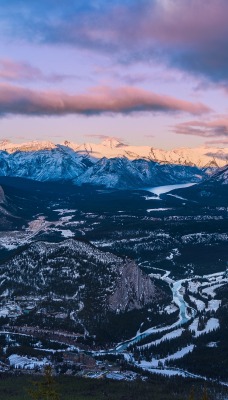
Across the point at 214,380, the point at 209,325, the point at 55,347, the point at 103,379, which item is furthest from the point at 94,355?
the point at 209,325

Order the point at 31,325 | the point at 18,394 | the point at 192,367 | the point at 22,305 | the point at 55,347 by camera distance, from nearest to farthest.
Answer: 1. the point at 18,394
2. the point at 192,367
3. the point at 55,347
4. the point at 31,325
5. the point at 22,305

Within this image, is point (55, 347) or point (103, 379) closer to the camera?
point (103, 379)

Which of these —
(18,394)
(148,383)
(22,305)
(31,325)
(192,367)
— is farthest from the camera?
(22,305)

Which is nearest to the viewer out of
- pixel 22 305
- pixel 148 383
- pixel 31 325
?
pixel 148 383

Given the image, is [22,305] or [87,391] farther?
[22,305]

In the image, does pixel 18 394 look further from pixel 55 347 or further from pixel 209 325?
pixel 209 325

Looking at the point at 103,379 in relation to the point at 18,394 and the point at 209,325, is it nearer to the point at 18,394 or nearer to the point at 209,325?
the point at 18,394

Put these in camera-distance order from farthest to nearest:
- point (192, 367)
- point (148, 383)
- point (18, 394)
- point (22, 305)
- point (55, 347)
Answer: point (22, 305)
point (55, 347)
point (192, 367)
point (148, 383)
point (18, 394)

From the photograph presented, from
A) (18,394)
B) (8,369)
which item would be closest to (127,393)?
(18,394)
